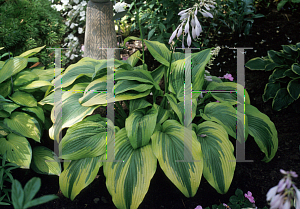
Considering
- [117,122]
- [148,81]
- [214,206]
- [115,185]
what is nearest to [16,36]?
[117,122]

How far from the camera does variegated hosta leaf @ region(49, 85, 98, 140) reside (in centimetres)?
177

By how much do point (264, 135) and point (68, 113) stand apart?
1.41 m

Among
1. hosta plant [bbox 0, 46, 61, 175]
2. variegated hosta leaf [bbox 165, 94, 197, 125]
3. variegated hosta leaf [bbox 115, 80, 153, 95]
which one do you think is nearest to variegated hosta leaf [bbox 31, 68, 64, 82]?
hosta plant [bbox 0, 46, 61, 175]

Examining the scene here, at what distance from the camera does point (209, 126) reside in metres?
1.80

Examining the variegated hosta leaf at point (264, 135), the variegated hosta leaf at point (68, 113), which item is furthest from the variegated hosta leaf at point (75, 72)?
the variegated hosta leaf at point (264, 135)

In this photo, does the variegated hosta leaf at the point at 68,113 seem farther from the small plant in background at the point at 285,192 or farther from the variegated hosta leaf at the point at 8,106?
the small plant in background at the point at 285,192

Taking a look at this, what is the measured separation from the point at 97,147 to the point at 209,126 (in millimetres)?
770

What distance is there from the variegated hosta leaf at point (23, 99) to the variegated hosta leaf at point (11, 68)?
0.48 feet

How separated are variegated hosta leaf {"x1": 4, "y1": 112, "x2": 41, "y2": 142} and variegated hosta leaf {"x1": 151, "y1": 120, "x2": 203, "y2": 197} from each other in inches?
33.8

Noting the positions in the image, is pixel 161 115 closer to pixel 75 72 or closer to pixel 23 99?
pixel 75 72

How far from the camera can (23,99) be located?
79.4 inches

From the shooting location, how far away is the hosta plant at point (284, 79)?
236cm

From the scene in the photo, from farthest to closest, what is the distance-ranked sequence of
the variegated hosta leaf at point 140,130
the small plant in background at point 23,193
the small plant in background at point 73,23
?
the small plant in background at point 73,23 → the variegated hosta leaf at point 140,130 → the small plant in background at point 23,193

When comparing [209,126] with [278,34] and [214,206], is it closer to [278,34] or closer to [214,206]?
[214,206]
